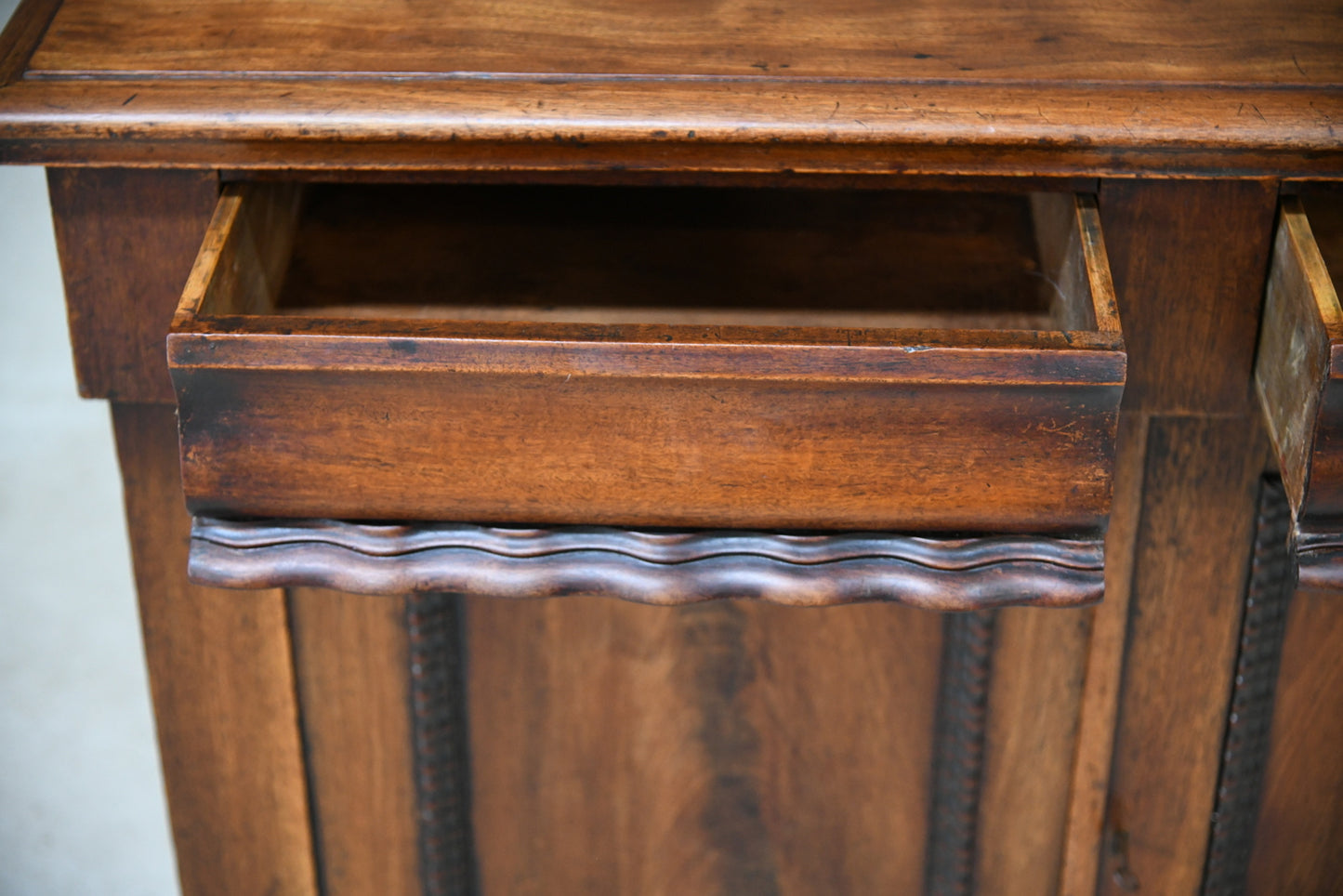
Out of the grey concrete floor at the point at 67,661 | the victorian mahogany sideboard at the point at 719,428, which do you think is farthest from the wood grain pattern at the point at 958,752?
the grey concrete floor at the point at 67,661

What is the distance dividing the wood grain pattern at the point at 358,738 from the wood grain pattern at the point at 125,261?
161 millimetres

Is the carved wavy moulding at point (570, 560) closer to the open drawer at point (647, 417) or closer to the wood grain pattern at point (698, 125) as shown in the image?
the open drawer at point (647, 417)

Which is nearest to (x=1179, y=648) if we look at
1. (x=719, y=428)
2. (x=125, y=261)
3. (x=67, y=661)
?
(x=719, y=428)

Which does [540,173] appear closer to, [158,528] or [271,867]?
[158,528]

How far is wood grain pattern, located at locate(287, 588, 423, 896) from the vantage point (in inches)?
28.2

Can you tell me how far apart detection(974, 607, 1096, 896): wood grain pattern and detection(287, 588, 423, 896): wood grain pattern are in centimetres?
35

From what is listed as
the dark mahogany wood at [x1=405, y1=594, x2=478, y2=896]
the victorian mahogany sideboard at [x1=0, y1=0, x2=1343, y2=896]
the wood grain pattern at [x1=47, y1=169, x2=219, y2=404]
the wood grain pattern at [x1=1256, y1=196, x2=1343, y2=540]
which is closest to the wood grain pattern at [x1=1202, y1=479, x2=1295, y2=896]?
the victorian mahogany sideboard at [x1=0, y1=0, x2=1343, y2=896]

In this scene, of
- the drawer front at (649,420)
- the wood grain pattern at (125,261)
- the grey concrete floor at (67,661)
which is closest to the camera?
the drawer front at (649,420)

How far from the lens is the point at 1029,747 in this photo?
73cm

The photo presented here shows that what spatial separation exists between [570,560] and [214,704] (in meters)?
0.33

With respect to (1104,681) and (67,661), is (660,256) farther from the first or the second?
(67,661)

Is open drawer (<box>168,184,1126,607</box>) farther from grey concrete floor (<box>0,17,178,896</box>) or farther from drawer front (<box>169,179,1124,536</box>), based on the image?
grey concrete floor (<box>0,17,178,896</box>)

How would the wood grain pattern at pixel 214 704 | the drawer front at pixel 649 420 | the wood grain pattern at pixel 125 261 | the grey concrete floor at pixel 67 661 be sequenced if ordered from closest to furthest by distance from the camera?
the drawer front at pixel 649 420 → the wood grain pattern at pixel 125 261 → the wood grain pattern at pixel 214 704 → the grey concrete floor at pixel 67 661

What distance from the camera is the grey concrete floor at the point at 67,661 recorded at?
1.10 meters
